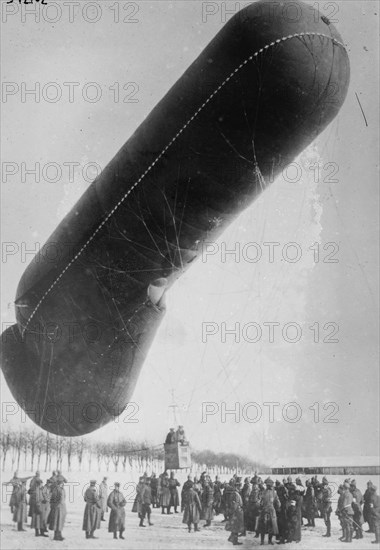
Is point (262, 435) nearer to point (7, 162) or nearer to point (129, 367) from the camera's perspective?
point (129, 367)

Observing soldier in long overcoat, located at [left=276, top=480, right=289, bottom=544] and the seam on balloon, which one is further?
soldier in long overcoat, located at [left=276, top=480, right=289, bottom=544]

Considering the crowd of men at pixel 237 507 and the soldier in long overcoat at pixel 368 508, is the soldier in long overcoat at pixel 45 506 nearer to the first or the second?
the crowd of men at pixel 237 507

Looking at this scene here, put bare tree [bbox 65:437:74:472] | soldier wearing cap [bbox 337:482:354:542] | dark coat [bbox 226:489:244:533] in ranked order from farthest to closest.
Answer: bare tree [bbox 65:437:74:472] → soldier wearing cap [bbox 337:482:354:542] → dark coat [bbox 226:489:244:533]

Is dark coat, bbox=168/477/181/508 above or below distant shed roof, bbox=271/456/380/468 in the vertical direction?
above

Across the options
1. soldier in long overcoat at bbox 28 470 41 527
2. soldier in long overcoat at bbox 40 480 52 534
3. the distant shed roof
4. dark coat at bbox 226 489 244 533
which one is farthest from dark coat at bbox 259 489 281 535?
the distant shed roof

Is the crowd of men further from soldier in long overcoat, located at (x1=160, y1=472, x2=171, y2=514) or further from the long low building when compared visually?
the long low building

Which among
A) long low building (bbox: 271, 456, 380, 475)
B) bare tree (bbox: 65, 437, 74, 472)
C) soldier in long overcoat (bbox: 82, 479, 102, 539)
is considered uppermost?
bare tree (bbox: 65, 437, 74, 472)

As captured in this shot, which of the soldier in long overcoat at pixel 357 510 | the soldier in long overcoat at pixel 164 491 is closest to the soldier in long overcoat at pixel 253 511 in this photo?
the soldier in long overcoat at pixel 357 510
